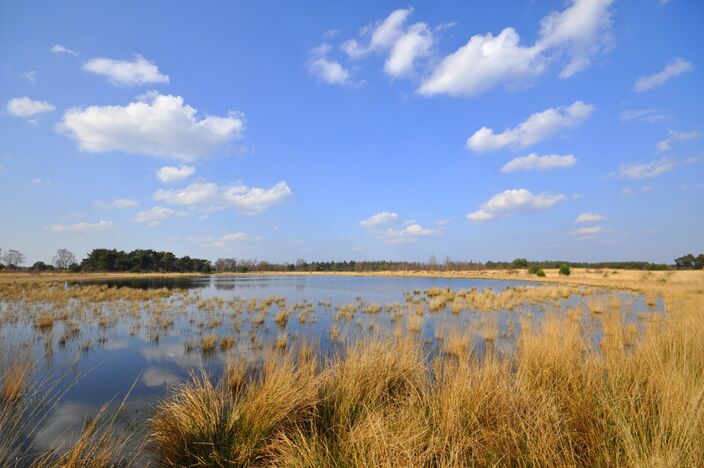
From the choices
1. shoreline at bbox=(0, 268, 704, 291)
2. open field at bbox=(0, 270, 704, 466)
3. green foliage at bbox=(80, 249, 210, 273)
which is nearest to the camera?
open field at bbox=(0, 270, 704, 466)

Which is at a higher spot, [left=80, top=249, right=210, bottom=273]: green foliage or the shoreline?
[left=80, top=249, right=210, bottom=273]: green foliage

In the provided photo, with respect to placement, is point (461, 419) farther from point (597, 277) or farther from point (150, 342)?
point (597, 277)

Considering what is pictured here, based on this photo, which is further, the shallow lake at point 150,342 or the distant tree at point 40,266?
the distant tree at point 40,266

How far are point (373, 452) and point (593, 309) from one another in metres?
17.2

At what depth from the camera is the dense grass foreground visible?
9.35ft

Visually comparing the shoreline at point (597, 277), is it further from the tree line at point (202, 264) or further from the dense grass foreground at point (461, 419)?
the dense grass foreground at point (461, 419)

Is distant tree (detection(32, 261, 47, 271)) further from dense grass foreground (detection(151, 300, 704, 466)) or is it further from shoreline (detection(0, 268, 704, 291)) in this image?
dense grass foreground (detection(151, 300, 704, 466))

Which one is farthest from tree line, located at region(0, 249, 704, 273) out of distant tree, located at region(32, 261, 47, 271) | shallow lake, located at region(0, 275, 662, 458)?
shallow lake, located at region(0, 275, 662, 458)

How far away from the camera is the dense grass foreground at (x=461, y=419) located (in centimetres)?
285

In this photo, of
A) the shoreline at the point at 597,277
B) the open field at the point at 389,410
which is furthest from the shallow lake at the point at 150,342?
the shoreline at the point at 597,277

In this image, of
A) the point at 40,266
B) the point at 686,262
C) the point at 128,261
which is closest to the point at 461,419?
the point at 128,261

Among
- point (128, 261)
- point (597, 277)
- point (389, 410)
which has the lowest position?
point (597, 277)

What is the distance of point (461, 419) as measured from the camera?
373 centimetres

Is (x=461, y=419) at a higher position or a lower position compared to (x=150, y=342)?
higher
